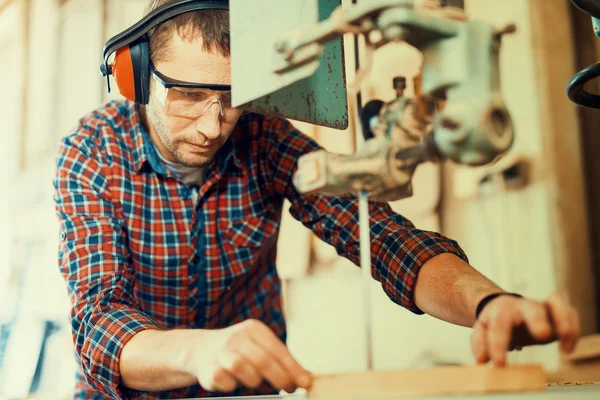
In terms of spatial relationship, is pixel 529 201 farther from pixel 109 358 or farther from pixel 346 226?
pixel 109 358

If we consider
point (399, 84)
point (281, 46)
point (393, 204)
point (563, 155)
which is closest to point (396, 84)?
point (399, 84)

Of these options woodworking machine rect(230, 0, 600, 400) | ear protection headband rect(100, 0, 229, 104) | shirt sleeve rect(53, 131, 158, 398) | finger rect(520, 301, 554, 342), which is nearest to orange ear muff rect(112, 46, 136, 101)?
ear protection headband rect(100, 0, 229, 104)

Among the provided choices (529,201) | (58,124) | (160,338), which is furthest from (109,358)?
(58,124)

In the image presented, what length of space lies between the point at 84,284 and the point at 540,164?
1720mm

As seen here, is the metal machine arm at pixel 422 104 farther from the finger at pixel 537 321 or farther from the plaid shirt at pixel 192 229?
the plaid shirt at pixel 192 229

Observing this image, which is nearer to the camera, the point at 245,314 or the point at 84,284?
the point at 84,284

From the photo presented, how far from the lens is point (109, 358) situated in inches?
42.0

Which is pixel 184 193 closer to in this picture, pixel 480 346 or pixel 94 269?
pixel 94 269

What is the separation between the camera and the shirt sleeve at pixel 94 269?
1.08 meters

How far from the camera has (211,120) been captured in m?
1.29

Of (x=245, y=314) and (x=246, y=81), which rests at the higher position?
(x=246, y=81)

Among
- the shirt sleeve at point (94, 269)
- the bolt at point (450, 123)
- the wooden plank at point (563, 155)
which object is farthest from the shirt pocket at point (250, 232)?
the wooden plank at point (563, 155)

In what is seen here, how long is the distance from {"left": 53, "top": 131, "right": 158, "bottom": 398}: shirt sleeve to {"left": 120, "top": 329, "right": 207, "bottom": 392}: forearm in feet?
0.07

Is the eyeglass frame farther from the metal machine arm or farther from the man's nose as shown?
the metal machine arm
